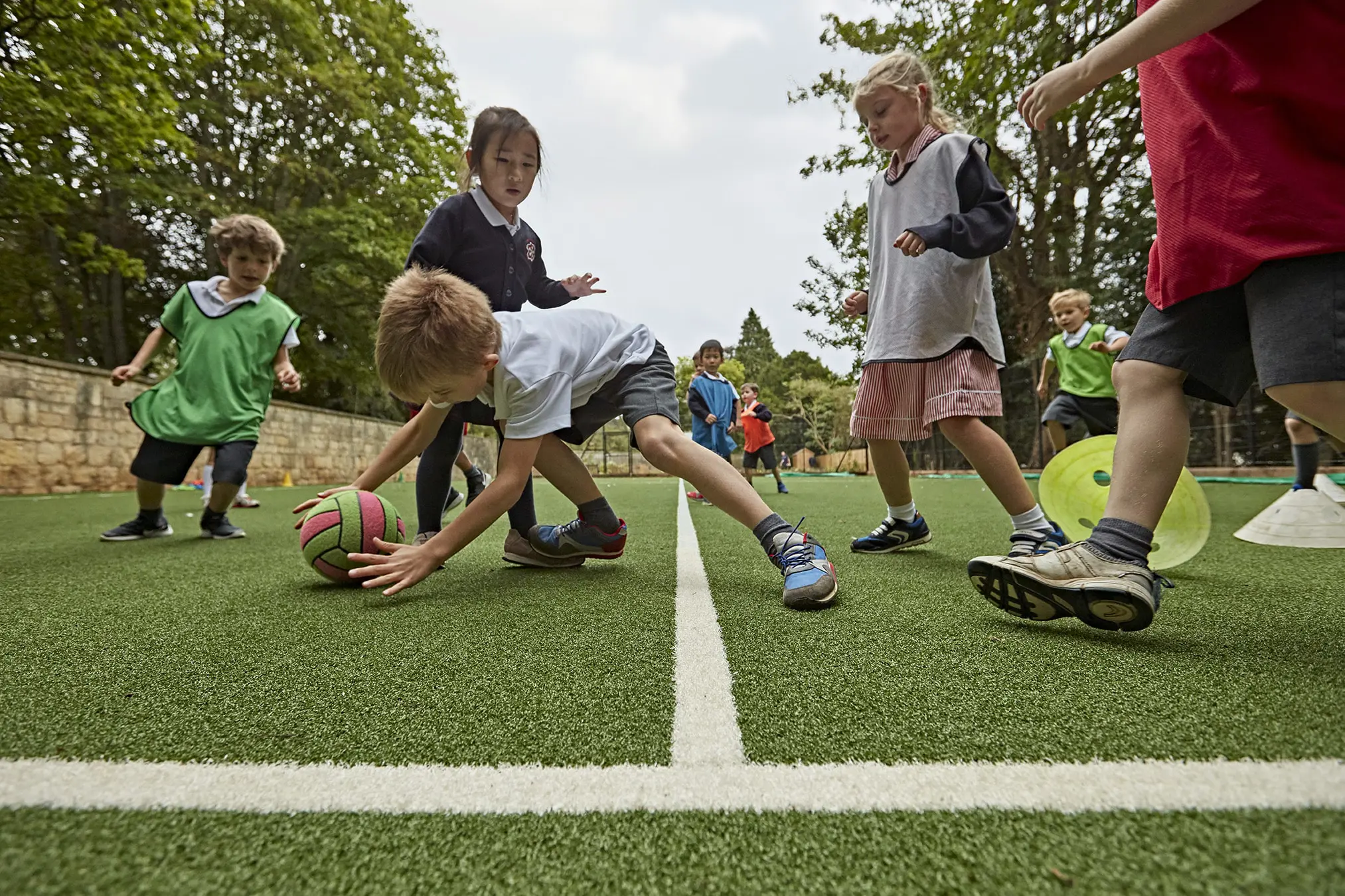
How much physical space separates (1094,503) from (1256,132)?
1.97m

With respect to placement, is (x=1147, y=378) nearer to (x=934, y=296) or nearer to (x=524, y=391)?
(x=934, y=296)

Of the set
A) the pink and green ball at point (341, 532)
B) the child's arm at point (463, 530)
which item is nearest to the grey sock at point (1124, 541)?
the child's arm at point (463, 530)

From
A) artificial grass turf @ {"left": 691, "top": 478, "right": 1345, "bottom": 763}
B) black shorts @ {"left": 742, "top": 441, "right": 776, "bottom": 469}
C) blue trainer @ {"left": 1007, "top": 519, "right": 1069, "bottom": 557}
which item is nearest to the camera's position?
artificial grass turf @ {"left": 691, "top": 478, "right": 1345, "bottom": 763}

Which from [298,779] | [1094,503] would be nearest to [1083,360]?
[1094,503]

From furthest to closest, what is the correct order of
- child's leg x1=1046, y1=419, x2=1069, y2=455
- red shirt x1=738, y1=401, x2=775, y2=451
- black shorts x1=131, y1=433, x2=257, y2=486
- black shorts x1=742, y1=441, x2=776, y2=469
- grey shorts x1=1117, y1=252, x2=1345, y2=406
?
1. red shirt x1=738, y1=401, x2=775, y2=451
2. black shorts x1=742, y1=441, x2=776, y2=469
3. child's leg x1=1046, y1=419, x2=1069, y2=455
4. black shorts x1=131, y1=433, x2=257, y2=486
5. grey shorts x1=1117, y1=252, x2=1345, y2=406

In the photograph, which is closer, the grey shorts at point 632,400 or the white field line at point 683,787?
the white field line at point 683,787

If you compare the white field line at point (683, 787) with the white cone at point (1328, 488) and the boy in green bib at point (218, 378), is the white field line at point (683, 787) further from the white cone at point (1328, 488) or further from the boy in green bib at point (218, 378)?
the white cone at point (1328, 488)

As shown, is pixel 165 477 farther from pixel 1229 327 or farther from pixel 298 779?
pixel 1229 327

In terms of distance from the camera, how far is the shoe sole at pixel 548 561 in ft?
11.2

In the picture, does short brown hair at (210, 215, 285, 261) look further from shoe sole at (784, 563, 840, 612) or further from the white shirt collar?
shoe sole at (784, 563, 840, 612)

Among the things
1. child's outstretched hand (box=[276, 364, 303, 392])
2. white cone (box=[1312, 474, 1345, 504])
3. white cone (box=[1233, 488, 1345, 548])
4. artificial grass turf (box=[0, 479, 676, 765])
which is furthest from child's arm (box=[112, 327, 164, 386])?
white cone (box=[1312, 474, 1345, 504])

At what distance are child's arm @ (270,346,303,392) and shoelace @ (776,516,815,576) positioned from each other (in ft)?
12.0

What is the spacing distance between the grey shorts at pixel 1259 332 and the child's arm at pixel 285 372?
4.72 meters

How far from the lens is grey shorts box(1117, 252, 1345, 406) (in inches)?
56.7
